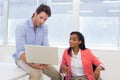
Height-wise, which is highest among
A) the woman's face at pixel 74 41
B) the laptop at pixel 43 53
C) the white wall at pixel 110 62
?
the woman's face at pixel 74 41

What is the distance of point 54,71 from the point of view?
8.11 feet

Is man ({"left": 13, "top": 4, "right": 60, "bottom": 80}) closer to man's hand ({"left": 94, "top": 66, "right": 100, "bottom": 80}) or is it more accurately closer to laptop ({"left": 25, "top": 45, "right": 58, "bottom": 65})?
laptop ({"left": 25, "top": 45, "right": 58, "bottom": 65})

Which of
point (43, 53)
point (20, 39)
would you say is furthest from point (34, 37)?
point (43, 53)

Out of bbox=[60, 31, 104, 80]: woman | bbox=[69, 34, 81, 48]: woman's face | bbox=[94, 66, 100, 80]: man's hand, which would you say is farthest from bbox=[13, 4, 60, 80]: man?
bbox=[94, 66, 100, 80]: man's hand

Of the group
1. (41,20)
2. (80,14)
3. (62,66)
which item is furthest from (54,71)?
(80,14)

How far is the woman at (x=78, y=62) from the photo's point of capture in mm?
2461

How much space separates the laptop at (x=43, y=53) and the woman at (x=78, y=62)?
55cm

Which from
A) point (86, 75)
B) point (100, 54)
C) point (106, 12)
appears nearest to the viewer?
point (86, 75)

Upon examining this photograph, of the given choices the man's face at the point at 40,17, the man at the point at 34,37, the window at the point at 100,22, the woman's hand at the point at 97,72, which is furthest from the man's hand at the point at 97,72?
the window at the point at 100,22

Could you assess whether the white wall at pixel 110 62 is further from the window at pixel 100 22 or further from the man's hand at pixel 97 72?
the man's hand at pixel 97 72

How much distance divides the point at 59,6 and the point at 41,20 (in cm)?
154

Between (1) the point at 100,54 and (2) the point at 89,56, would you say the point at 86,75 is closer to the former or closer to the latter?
(2) the point at 89,56

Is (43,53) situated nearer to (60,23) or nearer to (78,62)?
(78,62)

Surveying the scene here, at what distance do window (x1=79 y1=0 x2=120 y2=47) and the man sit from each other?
130cm
